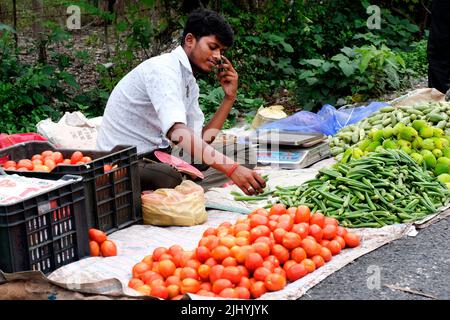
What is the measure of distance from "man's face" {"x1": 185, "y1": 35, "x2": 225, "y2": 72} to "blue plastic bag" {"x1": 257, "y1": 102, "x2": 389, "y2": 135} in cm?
233

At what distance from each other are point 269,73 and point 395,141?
4.51 meters

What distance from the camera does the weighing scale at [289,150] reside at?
268 inches

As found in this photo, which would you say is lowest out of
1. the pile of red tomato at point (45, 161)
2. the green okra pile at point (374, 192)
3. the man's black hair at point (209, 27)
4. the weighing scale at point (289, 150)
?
the weighing scale at point (289, 150)

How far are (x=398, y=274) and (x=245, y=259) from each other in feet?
3.08

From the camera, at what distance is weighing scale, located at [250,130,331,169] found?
22.3 ft

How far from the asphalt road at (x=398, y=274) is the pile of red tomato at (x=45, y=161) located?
70.9 inches

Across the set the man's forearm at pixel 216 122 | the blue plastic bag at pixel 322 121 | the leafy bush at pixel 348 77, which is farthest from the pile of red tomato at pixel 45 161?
the leafy bush at pixel 348 77

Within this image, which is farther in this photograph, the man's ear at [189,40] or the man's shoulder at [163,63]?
the man's ear at [189,40]

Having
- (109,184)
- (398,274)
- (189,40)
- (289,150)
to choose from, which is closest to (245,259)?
(398,274)

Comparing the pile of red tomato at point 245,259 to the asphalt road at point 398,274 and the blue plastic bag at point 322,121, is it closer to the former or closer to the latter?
the asphalt road at point 398,274

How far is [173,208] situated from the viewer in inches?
199

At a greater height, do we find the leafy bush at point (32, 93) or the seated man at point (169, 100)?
the seated man at point (169, 100)
